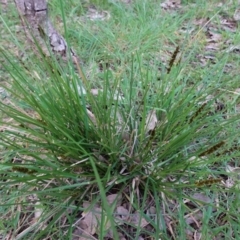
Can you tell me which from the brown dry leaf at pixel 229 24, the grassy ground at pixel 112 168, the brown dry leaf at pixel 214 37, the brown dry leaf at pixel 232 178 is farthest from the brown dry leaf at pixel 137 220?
the brown dry leaf at pixel 229 24

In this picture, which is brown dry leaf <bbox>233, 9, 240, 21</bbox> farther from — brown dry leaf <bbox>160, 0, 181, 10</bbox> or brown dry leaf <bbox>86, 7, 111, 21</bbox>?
brown dry leaf <bbox>86, 7, 111, 21</bbox>

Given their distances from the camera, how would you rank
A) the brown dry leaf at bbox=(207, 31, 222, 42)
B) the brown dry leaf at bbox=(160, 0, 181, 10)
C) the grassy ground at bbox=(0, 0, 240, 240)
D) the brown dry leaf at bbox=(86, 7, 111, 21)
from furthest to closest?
the brown dry leaf at bbox=(160, 0, 181, 10) → the brown dry leaf at bbox=(86, 7, 111, 21) → the brown dry leaf at bbox=(207, 31, 222, 42) → the grassy ground at bbox=(0, 0, 240, 240)

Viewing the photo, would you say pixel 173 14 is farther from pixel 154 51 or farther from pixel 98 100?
pixel 98 100

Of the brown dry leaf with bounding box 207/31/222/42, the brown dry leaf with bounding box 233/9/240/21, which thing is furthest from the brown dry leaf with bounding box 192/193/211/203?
the brown dry leaf with bounding box 233/9/240/21

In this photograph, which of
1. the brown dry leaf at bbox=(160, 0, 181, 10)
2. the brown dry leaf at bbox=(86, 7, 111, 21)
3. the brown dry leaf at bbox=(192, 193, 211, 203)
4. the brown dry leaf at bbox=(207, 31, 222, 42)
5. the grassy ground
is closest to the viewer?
the grassy ground

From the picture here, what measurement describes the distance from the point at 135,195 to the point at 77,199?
0.21 m

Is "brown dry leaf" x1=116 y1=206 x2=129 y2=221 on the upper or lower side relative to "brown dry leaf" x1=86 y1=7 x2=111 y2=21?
lower

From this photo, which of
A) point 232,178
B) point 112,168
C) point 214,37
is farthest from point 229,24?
point 112,168

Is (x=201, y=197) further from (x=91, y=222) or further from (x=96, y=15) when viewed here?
(x=96, y=15)

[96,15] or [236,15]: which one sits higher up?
[96,15]

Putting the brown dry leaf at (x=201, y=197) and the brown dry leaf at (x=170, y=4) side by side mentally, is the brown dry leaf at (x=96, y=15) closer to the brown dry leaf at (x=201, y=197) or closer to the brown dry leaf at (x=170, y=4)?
the brown dry leaf at (x=170, y=4)

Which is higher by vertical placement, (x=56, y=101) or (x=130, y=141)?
(x=56, y=101)

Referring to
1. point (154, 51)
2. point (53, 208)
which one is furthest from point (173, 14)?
point (53, 208)

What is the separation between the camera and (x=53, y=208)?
1.26 meters
